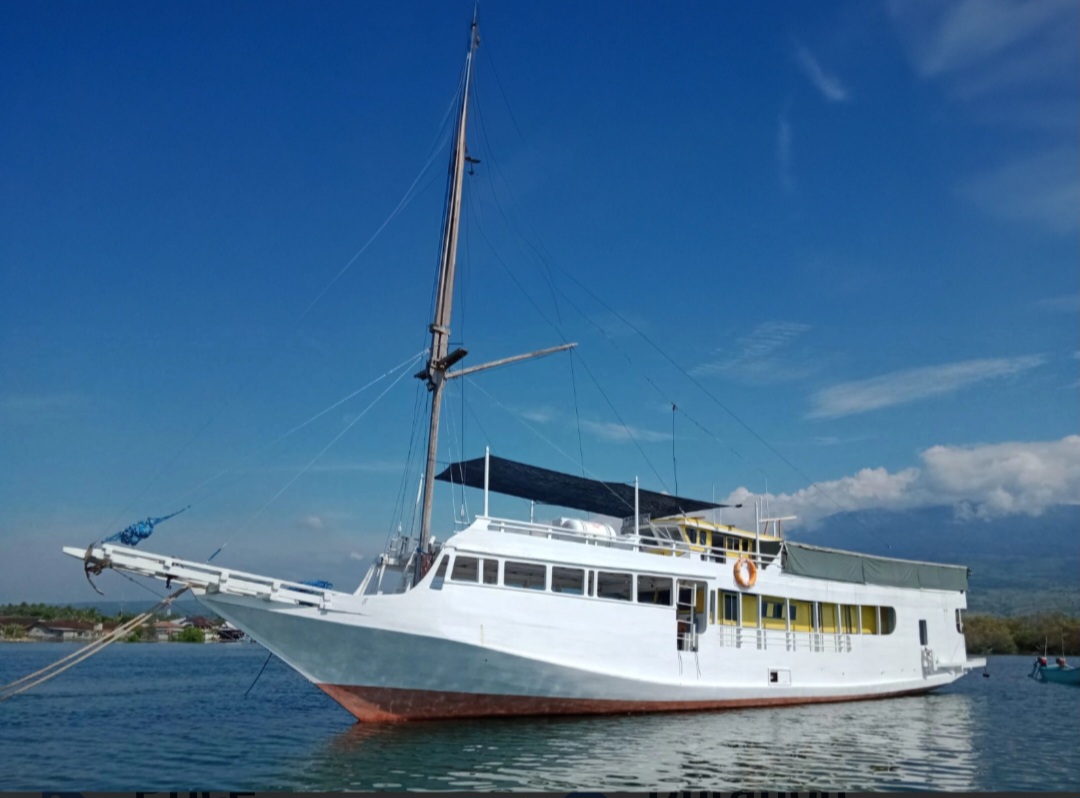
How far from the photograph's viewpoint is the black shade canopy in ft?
70.7

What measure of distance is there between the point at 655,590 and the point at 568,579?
2.48 meters

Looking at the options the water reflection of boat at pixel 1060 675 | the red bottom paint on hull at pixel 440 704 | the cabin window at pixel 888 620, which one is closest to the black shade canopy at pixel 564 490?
the red bottom paint on hull at pixel 440 704

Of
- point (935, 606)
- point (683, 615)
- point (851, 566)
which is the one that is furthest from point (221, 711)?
point (935, 606)

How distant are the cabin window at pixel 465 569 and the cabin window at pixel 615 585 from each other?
3.30 meters

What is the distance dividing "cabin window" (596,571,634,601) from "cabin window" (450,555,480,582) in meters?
3.30

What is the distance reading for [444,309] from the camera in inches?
842

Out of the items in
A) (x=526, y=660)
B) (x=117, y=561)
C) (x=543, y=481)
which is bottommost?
(x=526, y=660)

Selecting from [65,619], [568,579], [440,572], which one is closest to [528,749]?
[440,572]

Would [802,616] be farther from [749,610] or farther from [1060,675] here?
[1060,675]

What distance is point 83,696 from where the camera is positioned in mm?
24672

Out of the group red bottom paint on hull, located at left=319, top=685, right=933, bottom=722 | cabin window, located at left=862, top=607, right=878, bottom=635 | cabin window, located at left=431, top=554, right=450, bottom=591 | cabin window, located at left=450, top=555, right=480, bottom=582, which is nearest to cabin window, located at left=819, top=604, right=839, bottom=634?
cabin window, located at left=862, top=607, right=878, bottom=635

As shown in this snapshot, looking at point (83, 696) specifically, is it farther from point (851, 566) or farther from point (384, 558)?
point (851, 566)

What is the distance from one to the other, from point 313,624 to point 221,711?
6.94 meters

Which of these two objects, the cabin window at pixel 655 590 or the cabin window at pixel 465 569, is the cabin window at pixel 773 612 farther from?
the cabin window at pixel 465 569
